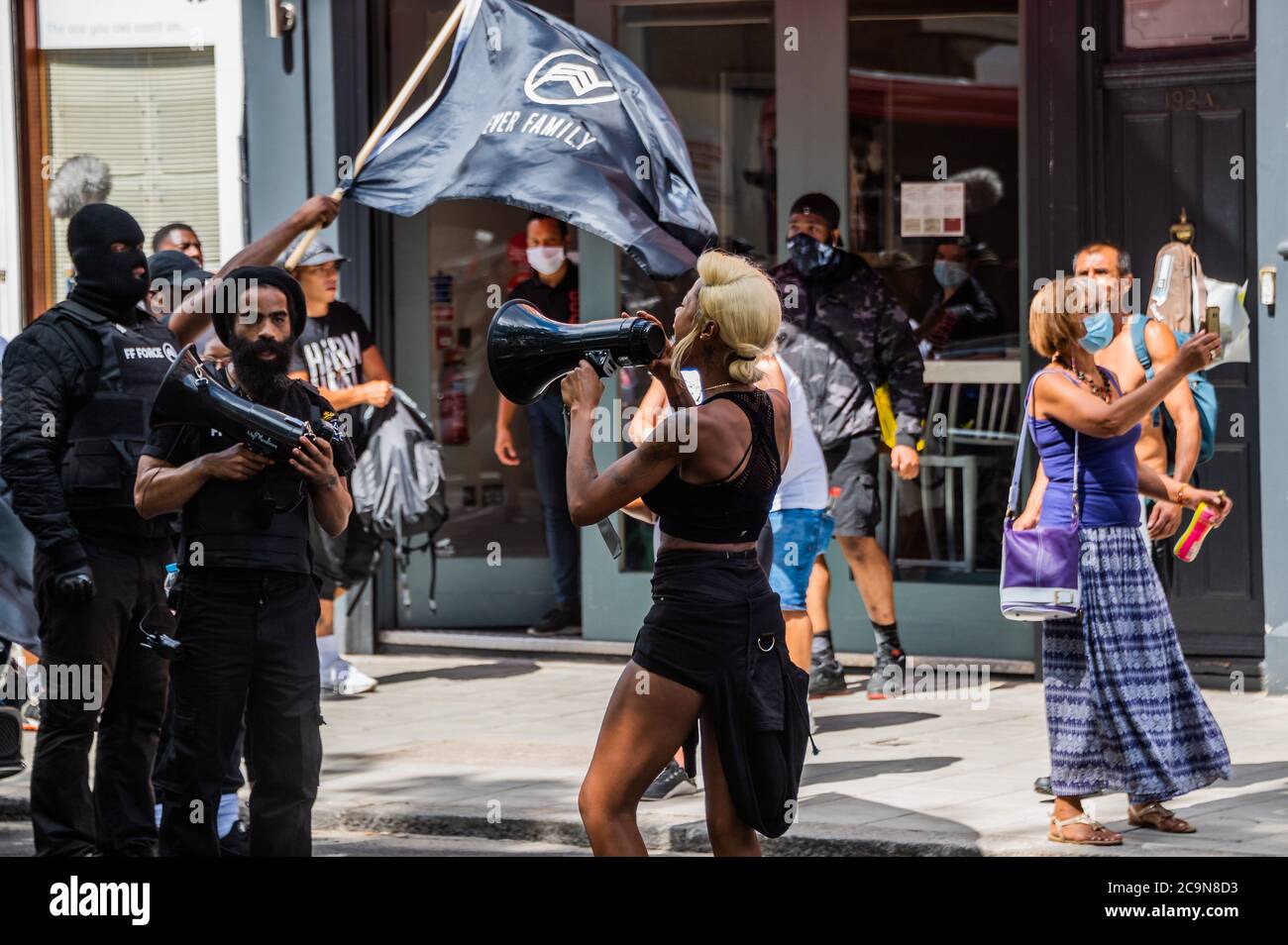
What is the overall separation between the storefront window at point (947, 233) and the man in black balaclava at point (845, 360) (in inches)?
30.4

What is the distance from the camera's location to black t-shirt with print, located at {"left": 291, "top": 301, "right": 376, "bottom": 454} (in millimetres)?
9844

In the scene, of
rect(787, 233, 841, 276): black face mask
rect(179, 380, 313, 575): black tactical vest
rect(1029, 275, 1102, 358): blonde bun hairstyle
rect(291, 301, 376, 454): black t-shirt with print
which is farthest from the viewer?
rect(291, 301, 376, 454): black t-shirt with print

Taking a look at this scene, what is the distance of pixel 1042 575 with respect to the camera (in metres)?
6.72

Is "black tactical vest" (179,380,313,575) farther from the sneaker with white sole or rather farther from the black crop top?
the sneaker with white sole

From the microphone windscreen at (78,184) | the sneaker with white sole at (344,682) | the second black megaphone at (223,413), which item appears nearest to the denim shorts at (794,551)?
the sneaker with white sole at (344,682)

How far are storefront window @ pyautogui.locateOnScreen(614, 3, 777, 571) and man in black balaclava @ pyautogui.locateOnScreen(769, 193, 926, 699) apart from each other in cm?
112

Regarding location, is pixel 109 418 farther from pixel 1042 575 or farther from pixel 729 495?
pixel 1042 575

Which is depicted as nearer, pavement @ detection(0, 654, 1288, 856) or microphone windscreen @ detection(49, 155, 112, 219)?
pavement @ detection(0, 654, 1288, 856)

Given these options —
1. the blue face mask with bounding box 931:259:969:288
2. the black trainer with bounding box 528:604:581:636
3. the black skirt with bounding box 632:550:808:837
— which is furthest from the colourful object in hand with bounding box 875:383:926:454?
the black skirt with bounding box 632:550:808:837

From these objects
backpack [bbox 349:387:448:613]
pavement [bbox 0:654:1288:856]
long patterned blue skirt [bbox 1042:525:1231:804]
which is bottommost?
pavement [bbox 0:654:1288:856]

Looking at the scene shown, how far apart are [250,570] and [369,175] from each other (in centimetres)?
245

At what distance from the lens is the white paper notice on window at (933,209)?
1054 centimetres

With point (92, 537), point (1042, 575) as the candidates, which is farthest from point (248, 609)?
point (1042, 575)
